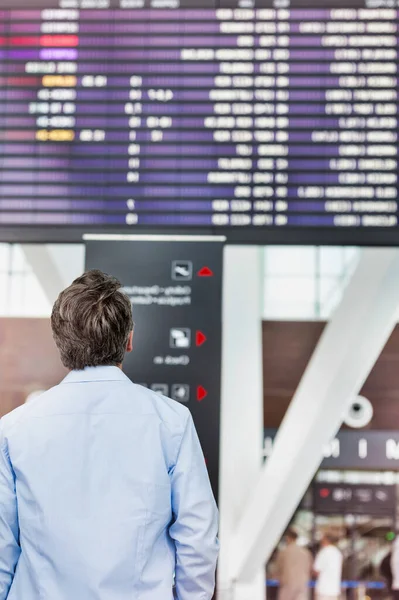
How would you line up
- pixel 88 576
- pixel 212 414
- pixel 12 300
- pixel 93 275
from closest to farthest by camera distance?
pixel 88 576, pixel 93 275, pixel 212 414, pixel 12 300

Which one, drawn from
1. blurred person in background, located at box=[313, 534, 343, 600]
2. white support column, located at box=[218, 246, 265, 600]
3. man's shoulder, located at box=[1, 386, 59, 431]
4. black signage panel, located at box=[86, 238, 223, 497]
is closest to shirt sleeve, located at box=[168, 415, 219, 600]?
man's shoulder, located at box=[1, 386, 59, 431]

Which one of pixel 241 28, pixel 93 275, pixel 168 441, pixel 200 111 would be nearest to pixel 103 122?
pixel 200 111

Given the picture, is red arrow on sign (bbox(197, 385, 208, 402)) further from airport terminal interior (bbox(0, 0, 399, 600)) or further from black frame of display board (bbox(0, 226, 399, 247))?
black frame of display board (bbox(0, 226, 399, 247))

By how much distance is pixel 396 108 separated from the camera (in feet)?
12.9

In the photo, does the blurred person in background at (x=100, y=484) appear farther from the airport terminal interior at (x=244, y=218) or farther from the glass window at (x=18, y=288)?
the glass window at (x=18, y=288)

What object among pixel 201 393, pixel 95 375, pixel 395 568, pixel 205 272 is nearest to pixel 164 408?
pixel 95 375

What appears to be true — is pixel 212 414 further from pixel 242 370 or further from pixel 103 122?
pixel 103 122

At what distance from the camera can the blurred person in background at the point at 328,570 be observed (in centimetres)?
391

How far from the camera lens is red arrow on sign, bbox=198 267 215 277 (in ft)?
12.9

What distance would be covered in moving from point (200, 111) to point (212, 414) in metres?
1.50

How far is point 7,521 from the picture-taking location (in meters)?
1.80

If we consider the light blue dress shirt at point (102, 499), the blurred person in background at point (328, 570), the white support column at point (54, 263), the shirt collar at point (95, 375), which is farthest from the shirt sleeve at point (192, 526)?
the white support column at point (54, 263)

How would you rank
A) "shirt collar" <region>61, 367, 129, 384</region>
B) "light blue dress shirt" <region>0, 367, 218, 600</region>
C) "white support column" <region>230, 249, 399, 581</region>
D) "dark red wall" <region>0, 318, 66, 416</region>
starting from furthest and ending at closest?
"dark red wall" <region>0, 318, 66, 416</region> → "white support column" <region>230, 249, 399, 581</region> → "shirt collar" <region>61, 367, 129, 384</region> → "light blue dress shirt" <region>0, 367, 218, 600</region>

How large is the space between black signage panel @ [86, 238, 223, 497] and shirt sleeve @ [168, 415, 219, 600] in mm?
1984
